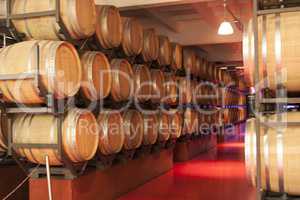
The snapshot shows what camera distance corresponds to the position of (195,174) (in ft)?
23.9

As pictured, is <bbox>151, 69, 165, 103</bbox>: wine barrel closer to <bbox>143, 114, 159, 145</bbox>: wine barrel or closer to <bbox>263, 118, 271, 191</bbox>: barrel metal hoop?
<bbox>143, 114, 159, 145</bbox>: wine barrel

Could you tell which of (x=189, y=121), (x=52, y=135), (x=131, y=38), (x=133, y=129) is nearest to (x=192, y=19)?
(x=189, y=121)

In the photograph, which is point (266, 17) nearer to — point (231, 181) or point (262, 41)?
point (262, 41)

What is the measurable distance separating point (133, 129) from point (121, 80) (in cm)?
83

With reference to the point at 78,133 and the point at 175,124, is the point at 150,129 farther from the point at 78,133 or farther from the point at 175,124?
the point at 78,133

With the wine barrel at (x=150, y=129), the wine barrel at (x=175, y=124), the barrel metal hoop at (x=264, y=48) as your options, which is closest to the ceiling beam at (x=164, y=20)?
the wine barrel at (x=175, y=124)

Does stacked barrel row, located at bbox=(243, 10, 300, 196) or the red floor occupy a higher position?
stacked barrel row, located at bbox=(243, 10, 300, 196)

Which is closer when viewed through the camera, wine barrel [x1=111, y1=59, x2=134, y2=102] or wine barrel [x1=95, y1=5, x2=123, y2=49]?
wine barrel [x1=95, y1=5, x2=123, y2=49]

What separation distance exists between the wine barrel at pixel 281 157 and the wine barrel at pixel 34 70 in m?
2.05

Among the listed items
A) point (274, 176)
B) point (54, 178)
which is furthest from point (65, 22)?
point (274, 176)

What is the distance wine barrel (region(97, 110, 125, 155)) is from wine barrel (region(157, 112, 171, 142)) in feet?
5.45

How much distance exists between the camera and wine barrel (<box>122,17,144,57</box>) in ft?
18.9

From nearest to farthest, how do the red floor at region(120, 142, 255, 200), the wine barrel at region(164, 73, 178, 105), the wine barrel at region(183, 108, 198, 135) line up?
the red floor at region(120, 142, 255, 200) → the wine barrel at region(164, 73, 178, 105) → the wine barrel at region(183, 108, 198, 135)

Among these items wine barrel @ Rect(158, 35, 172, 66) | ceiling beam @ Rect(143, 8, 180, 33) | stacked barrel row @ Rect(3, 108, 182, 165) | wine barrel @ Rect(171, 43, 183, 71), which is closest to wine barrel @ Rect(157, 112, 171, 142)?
wine barrel @ Rect(158, 35, 172, 66)
